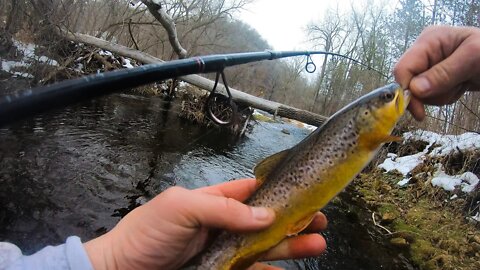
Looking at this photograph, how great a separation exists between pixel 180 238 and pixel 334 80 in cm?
4780

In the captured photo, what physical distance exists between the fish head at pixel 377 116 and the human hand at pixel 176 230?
22.7 inches

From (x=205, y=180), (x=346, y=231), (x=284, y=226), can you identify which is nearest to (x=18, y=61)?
(x=205, y=180)

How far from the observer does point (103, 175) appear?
732 centimetres

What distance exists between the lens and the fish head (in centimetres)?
176

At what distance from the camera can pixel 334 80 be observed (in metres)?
47.7

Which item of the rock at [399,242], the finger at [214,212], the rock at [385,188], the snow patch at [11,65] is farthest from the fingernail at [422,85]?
the snow patch at [11,65]

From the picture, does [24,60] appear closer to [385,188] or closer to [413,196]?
[385,188]

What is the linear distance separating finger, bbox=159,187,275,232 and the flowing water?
2.93 meters

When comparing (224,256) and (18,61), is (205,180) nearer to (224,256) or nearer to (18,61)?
(224,256)

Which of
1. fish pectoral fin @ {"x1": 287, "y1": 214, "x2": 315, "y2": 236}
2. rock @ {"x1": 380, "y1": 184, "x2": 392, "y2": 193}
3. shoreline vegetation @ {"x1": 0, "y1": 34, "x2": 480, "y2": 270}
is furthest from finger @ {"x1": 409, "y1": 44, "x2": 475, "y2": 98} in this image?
rock @ {"x1": 380, "y1": 184, "x2": 392, "y2": 193}

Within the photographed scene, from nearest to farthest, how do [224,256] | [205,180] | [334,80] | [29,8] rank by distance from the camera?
[224,256] < [205,180] < [29,8] < [334,80]

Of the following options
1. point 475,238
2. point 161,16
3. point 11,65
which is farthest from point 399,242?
point 11,65

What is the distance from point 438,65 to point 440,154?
34.5 feet

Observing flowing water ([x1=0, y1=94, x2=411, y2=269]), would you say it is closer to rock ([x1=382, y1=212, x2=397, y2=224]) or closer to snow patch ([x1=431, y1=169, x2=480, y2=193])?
rock ([x1=382, y1=212, x2=397, y2=224])
